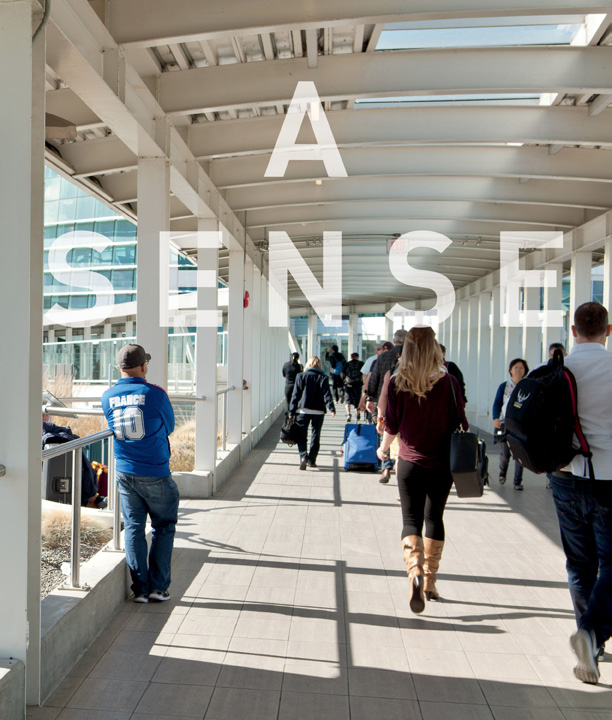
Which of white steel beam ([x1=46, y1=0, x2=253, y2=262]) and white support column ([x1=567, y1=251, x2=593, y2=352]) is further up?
white steel beam ([x1=46, y1=0, x2=253, y2=262])

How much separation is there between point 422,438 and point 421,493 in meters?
0.35

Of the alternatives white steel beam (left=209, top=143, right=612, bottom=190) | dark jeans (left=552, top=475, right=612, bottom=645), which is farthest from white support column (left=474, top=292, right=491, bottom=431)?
dark jeans (left=552, top=475, right=612, bottom=645)

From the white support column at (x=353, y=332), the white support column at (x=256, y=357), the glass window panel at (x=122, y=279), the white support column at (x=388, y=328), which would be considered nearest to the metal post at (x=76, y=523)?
the white support column at (x=256, y=357)

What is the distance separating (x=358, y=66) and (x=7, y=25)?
3119 millimetres

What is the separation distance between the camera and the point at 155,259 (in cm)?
598

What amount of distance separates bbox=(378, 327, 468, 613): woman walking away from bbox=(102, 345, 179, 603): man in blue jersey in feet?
4.70

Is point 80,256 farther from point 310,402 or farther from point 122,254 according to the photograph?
point 310,402

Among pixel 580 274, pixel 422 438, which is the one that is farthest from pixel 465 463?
pixel 580 274

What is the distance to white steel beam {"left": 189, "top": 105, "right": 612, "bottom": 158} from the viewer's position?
6484 mm

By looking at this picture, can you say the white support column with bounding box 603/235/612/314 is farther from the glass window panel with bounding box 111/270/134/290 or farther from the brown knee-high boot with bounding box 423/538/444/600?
the glass window panel with bounding box 111/270/134/290

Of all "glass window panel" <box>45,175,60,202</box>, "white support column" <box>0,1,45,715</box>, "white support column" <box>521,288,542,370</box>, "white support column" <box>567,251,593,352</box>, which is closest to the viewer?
"white support column" <box>0,1,45,715</box>

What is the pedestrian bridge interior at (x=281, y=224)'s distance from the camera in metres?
3.11

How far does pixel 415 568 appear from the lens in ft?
14.3

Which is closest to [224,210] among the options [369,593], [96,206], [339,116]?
[339,116]
